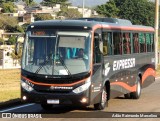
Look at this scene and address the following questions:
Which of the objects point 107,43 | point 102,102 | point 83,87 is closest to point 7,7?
point 107,43

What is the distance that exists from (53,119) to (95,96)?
157 cm

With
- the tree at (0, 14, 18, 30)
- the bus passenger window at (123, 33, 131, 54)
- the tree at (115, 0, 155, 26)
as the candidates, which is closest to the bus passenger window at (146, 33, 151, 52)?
the bus passenger window at (123, 33, 131, 54)

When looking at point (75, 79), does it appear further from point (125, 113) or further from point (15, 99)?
point (15, 99)

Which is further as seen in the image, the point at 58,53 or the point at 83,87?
the point at 58,53

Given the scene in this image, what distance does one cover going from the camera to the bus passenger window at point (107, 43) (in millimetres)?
15156

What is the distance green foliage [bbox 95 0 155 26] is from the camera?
149 meters

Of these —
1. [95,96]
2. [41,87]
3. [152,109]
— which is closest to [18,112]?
[41,87]

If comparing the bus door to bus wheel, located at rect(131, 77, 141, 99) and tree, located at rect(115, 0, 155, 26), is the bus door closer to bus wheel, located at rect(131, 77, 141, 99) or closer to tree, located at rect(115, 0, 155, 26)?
bus wheel, located at rect(131, 77, 141, 99)

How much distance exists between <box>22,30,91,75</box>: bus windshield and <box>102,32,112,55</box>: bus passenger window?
1.20 metres

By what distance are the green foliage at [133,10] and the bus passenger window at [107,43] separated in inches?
5183

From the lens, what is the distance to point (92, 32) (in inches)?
558

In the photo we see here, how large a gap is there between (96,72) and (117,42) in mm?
2747

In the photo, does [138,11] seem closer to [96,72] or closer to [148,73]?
[148,73]

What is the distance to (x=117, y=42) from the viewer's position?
54.9 feet
